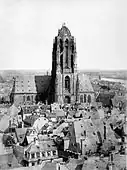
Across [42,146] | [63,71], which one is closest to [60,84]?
[63,71]

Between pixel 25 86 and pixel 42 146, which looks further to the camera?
pixel 25 86

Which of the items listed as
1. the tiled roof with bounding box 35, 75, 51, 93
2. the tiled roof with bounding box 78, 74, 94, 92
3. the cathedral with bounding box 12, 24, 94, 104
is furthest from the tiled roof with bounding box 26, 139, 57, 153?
the tiled roof with bounding box 35, 75, 51, 93

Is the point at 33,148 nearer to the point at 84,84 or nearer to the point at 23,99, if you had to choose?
the point at 23,99

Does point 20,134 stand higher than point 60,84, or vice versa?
point 60,84

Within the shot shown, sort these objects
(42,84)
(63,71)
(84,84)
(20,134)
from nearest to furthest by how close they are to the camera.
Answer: (20,134) < (63,71) < (84,84) < (42,84)

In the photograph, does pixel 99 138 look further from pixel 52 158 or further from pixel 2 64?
pixel 2 64

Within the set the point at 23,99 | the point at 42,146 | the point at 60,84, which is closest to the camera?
the point at 42,146

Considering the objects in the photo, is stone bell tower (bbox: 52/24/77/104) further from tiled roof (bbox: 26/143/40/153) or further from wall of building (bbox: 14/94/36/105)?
tiled roof (bbox: 26/143/40/153)
